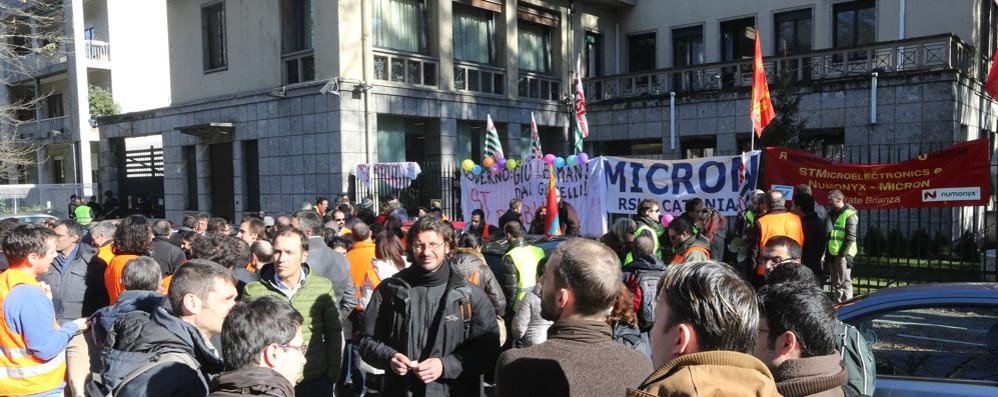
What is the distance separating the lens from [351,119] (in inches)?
617

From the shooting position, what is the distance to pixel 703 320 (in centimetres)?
193

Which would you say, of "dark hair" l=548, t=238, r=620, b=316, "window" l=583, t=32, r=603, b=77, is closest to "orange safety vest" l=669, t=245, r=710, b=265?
"dark hair" l=548, t=238, r=620, b=316

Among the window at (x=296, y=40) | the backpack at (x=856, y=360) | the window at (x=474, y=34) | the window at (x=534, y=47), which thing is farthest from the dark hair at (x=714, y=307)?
the window at (x=534, y=47)

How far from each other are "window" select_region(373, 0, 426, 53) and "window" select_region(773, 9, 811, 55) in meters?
10.3

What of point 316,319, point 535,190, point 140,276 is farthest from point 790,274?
point 535,190

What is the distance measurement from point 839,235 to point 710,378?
763 cm

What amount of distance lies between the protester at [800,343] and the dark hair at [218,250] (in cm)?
390

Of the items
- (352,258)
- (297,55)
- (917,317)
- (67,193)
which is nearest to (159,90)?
(67,193)

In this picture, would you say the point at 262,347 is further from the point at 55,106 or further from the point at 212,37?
the point at 55,106

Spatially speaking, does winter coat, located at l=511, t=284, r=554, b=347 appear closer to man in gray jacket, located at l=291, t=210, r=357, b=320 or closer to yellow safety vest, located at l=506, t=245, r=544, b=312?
yellow safety vest, located at l=506, t=245, r=544, b=312

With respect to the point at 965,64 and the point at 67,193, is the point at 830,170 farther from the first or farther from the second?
the point at 67,193

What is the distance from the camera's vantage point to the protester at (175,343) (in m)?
2.58

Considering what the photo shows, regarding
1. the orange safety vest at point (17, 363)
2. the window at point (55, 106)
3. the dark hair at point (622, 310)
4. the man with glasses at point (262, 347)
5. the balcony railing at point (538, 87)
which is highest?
the window at point (55, 106)

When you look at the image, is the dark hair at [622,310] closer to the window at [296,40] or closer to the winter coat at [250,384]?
the winter coat at [250,384]
